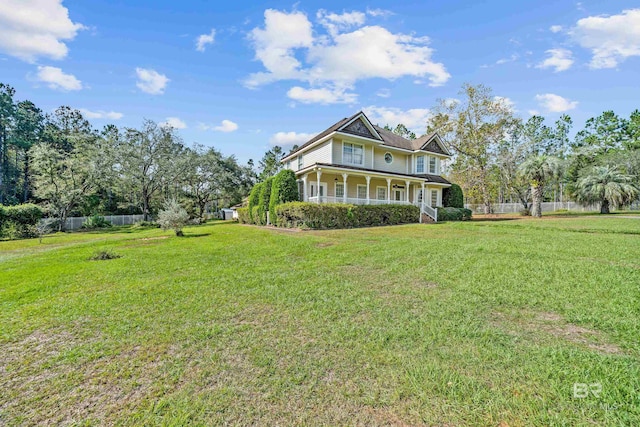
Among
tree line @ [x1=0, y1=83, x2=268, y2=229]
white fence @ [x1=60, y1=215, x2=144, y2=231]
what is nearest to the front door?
tree line @ [x1=0, y1=83, x2=268, y2=229]

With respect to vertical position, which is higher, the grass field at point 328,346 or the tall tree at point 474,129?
the tall tree at point 474,129

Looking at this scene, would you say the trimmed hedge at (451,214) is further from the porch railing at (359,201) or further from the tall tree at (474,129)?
the tall tree at (474,129)

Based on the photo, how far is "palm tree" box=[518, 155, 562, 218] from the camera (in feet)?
73.5

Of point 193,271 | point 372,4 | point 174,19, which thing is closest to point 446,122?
point 372,4

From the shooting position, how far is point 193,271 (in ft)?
22.2

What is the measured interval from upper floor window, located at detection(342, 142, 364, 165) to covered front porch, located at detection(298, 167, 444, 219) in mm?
1223

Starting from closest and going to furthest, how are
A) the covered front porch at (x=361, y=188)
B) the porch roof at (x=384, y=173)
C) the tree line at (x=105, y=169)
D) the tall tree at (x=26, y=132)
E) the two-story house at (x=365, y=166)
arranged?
the porch roof at (x=384, y=173) < the covered front porch at (x=361, y=188) < the two-story house at (x=365, y=166) < the tree line at (x=105, y=169) < the tall tree at (x=26, y=132)

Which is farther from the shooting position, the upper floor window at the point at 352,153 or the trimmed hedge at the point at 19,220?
the upper floor window at the point at 352,153

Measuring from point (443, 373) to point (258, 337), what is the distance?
2.18 meters

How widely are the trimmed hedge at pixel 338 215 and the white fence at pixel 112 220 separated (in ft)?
84.3

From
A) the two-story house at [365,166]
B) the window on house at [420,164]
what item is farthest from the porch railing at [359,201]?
the window on house at [420,164]

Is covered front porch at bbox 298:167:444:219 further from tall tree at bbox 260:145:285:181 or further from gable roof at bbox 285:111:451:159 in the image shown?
tall tree at bbox 260:145:285:181

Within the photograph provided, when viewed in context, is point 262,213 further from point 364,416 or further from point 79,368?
point 364,416

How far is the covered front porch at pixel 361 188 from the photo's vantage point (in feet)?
62.0
